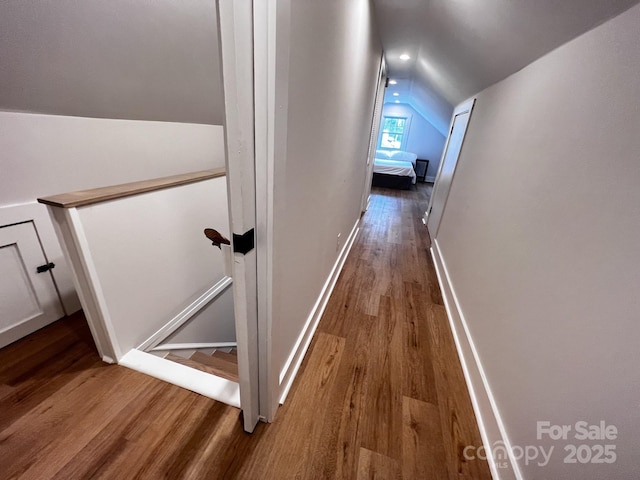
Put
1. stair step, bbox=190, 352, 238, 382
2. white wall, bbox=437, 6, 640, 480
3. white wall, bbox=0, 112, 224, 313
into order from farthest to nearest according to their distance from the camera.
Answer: stair step, bbox=190, 352, 238, 382
white wall, bbox=0, 112, 224, 313
white wall, bbox=437, 6, 640, 480

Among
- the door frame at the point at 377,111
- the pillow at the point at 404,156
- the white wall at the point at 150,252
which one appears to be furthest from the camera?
the pillow at the point at 404,156

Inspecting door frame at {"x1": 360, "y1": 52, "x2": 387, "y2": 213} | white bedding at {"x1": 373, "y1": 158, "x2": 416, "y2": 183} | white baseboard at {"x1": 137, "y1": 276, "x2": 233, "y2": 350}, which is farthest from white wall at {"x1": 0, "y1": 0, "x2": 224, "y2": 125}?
white bedding at {"x1": 373, "y1": 158, "x2": 416, "y2": 183}

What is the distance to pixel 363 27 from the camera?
1.75 metres

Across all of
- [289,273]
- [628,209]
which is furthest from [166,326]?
[628,209]

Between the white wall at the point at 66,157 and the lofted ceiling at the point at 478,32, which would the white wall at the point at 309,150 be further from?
the white wall at the point at 66,157

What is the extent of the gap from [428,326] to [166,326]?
6.21 ft

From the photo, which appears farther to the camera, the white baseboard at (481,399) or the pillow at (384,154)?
the pillow at (384,154)

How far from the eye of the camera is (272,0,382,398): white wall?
2.65 ft

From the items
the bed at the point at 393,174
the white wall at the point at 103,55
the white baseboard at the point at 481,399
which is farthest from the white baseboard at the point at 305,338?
the bed at the point at 393,174

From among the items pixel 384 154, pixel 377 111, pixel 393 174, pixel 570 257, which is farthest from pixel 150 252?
pixel 384 154

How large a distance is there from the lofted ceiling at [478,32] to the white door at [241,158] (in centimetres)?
122

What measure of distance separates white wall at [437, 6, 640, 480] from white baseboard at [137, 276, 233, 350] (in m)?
1.63

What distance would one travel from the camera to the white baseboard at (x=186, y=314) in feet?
5.05

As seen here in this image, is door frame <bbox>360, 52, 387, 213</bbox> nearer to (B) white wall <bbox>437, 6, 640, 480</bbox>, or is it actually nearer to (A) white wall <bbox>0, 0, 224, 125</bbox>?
(B) white wall <bbox>437, 6, 640, 480</bbox>
